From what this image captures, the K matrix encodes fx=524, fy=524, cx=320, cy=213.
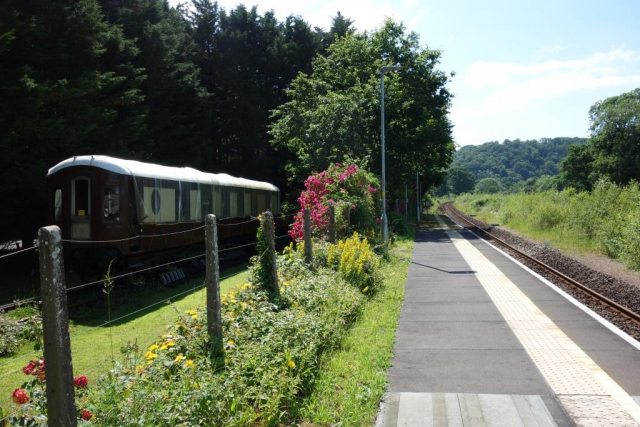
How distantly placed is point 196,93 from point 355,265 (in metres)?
25.5

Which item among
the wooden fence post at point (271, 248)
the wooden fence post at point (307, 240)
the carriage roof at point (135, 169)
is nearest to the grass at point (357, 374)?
the wooden fence post at point (271, 248)

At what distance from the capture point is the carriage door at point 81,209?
45.3 ft

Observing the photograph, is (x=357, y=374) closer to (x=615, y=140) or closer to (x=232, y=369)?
(x=232, y=369)

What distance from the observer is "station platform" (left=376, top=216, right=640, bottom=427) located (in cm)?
522

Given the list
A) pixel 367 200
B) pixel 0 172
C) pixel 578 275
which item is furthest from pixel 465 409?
pixel 0 172

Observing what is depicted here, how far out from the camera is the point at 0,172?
54.4ft

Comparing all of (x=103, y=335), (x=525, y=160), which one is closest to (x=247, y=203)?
(x=103, y=335)

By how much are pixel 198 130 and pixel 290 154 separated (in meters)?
8.45

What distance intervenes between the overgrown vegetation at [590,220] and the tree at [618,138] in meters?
30.1

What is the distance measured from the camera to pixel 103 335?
9.95m

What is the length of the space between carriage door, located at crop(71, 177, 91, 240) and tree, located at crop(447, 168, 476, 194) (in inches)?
6080

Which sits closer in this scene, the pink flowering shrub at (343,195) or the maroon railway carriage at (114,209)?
the maroon railway carriage at (114,209)

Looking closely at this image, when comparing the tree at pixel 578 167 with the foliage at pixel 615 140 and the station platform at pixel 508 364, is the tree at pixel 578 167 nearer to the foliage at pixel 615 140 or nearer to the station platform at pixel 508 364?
the foliage at pixel 615 140

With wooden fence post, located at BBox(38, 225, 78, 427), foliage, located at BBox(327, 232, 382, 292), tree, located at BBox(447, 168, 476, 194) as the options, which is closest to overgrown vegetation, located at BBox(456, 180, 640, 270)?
foliage, located at BBox(327, 232, 382, 292)
